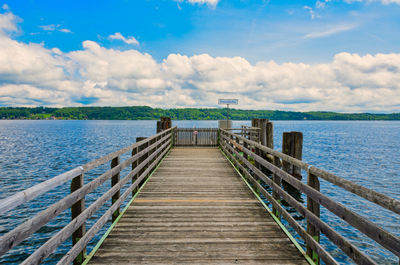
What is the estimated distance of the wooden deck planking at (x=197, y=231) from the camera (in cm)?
350

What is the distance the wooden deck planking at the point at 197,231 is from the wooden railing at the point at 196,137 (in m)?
9.78

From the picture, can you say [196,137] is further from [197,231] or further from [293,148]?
[197,231]

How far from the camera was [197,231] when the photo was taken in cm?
429

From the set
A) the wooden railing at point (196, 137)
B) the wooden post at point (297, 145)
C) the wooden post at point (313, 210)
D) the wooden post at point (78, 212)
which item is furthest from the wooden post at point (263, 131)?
the wooden post at point (78, 212)

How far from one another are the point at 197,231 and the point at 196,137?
12.7 m

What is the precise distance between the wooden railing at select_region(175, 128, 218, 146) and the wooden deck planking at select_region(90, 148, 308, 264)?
978cm

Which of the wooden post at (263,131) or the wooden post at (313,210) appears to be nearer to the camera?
the wooden post at (313,210)

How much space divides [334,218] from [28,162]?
26.5 meters

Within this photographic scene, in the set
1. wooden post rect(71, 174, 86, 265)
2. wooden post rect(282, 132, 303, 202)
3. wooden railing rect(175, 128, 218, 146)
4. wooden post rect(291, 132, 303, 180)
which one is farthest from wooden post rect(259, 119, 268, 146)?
wooden post rect(71, 174, 86, 265)

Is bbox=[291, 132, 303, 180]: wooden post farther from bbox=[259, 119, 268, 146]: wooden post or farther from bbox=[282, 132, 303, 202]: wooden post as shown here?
bbox=[259, 119, 268, 146]: wooden post

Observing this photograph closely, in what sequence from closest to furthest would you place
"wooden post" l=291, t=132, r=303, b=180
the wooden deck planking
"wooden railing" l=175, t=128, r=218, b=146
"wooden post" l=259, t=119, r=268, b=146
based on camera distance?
the wooden deck planking → "wooden post" l=291, t=132, r=303, b=180 → "wooden railing" l=175, t=128, r=218, b=146 → "wooden post" l=259, t=119, r=268, b=146

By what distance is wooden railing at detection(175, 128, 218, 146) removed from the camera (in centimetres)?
1691

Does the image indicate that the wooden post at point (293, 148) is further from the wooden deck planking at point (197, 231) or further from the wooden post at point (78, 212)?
the wooden post at point (78, 212)

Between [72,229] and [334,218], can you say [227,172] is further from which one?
[72,229]
